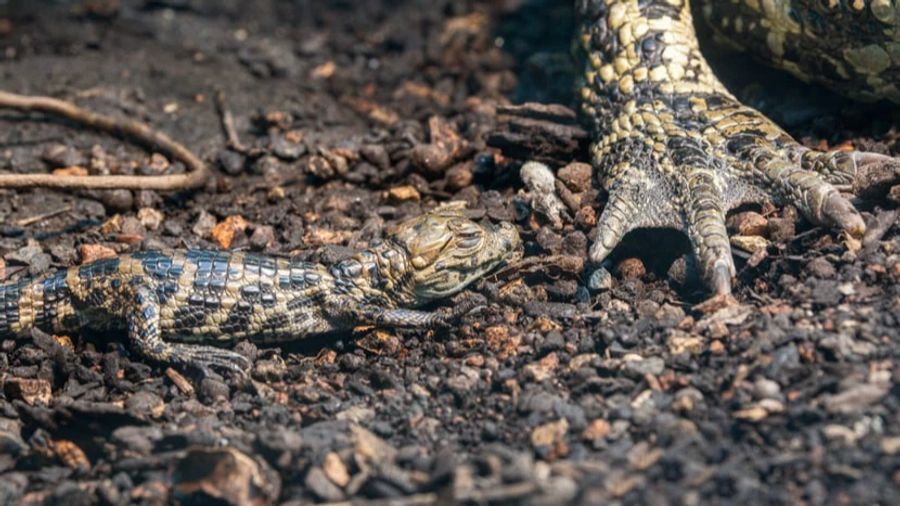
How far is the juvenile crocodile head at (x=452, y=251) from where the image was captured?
474cm

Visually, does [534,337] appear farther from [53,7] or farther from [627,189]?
[53,7]

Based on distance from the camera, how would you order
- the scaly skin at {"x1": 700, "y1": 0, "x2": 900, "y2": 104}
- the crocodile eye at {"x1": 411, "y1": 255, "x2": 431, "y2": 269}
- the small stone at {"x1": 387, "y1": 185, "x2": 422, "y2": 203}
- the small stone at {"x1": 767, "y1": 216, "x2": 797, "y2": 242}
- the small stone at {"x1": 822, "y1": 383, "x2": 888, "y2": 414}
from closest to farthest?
the small stone at {"x1": 822, "y1": 383, "x2": 888, "y2": 414}, the small stone at {"x1": 767, "y1": 216, "x2": 797, "y2": 242}, the scaly skin at {"x1": 700, "y1": 0, "x2": 900, "y2": 104}, the crocodile eye at {"x1": 411, "y1": 255, "x2": 431, "y2": 269}, the small stone at {"x1": 387, "y1": 185, "x2": 422, "y2": 203}

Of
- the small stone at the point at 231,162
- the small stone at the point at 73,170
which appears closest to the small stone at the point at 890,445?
the small stone at the point at 231,162

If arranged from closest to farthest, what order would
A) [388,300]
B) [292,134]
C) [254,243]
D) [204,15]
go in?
[388,300], [254,243], [292,134], [204,15]

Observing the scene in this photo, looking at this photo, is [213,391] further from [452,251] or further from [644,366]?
[644,366]

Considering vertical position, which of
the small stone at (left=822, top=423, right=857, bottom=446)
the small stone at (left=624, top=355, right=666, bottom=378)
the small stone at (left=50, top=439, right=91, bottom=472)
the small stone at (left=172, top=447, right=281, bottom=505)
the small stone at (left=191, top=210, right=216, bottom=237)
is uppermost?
the small stone at (left=822, top=423, right=857, bottom=446)

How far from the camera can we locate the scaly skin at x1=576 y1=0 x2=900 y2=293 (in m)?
4.42

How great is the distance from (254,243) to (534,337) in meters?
1.73

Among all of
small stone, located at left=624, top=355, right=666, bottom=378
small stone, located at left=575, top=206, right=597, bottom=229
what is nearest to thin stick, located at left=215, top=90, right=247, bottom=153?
small stone, located at left=575, top=206, right=597, bottom=229

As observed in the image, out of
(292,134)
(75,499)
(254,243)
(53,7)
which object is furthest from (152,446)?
(53,7)

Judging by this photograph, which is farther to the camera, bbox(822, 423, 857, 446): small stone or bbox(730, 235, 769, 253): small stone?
bbox(730, 235, 769, 253): small stone

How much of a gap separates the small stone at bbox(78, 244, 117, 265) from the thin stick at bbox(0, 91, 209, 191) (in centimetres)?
32

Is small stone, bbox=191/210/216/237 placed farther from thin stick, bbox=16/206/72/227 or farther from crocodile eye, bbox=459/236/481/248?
crocodile eye, bbox=459/236/481/248

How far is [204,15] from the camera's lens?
7.32m
